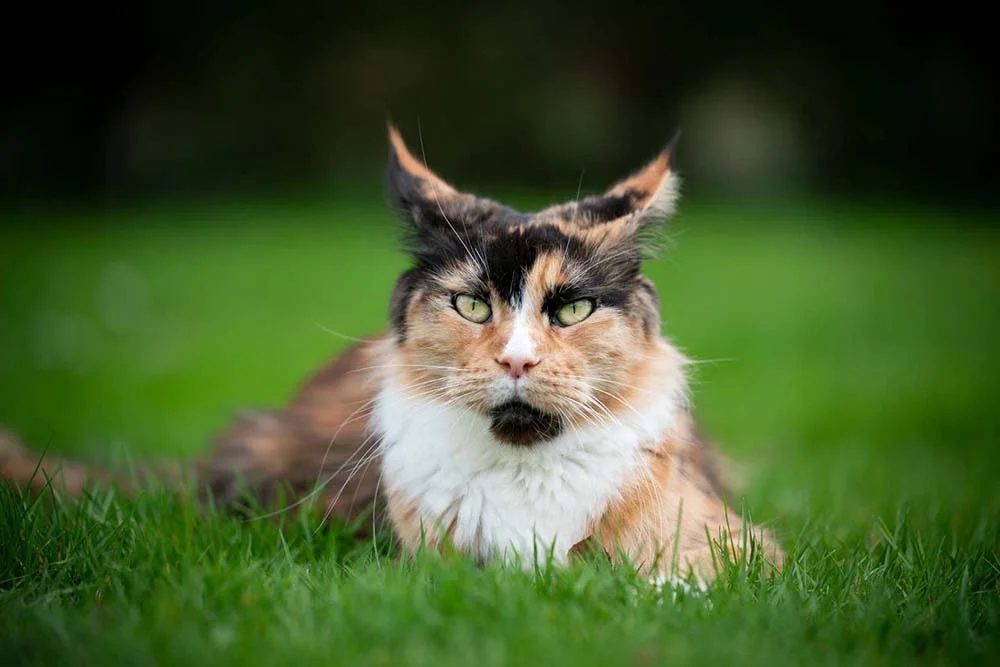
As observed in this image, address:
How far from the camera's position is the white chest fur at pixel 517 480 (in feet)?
10.2

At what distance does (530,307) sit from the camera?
3.06 metres

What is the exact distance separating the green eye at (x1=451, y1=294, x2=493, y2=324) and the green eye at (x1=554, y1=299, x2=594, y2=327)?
212 millimetres

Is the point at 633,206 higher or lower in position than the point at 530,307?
higher

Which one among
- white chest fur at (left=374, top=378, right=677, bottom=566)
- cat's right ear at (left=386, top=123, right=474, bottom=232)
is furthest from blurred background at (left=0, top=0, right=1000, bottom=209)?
white chest fur at (left=374, top=378, right=677, bottom=566)

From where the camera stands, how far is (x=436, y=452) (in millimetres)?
3172

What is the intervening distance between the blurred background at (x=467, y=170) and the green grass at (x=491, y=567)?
7 cm

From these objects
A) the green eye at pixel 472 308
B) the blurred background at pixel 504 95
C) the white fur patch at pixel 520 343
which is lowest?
the white fur patch at pixel 520 343

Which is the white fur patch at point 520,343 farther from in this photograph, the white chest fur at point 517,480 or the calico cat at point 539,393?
the white chest fur at point 517,480

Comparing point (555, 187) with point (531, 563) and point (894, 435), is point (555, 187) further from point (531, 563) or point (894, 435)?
point (531, 563)

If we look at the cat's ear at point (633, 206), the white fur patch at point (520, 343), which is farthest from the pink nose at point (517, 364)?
the cat's ear at point (633, 206)

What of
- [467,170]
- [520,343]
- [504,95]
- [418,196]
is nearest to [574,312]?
[520,343]

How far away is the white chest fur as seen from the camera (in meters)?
3.11

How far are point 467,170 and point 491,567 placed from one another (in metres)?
14.2

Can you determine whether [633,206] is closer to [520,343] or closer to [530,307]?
[530,307]
